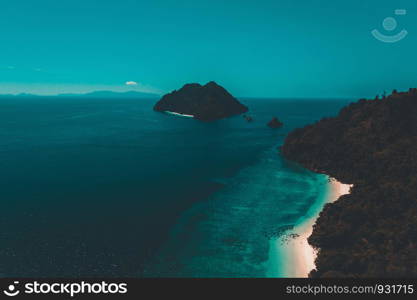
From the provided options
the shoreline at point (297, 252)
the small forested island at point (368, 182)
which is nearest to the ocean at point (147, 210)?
the shoreline at point (297, 252)

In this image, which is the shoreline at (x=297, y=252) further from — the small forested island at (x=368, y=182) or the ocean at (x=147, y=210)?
the small forested island at (x=368, y=182)

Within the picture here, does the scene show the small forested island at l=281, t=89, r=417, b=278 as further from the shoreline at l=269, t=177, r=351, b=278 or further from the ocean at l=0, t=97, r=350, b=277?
the ocean at l=0, t=97, r=350, b=277

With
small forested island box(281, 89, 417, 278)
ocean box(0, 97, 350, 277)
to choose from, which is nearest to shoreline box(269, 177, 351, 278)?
ocean box(0, 97, 350, 277)

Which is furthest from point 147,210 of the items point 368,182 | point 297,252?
point 368,182

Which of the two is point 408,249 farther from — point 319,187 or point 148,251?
point 148,251

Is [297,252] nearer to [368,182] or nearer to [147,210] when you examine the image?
[147,210]

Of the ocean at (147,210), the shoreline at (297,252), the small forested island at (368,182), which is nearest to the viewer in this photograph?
the small forested island at (368,182)

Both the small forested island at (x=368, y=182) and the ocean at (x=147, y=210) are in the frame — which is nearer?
the small forested island at (x=368, y=182)
